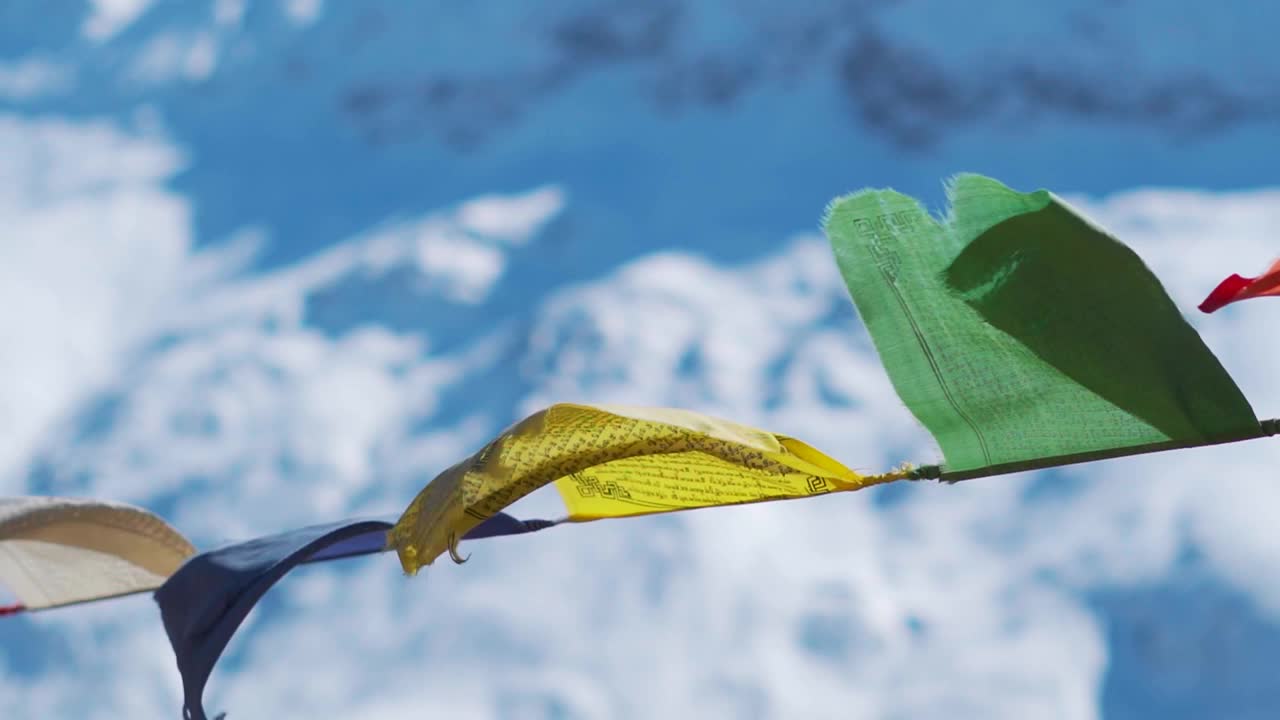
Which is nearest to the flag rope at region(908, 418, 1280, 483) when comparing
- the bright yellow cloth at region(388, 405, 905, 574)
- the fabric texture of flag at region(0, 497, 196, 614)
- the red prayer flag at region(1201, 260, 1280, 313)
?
the bright yellow cloth at region(388, 405, 905, 574)

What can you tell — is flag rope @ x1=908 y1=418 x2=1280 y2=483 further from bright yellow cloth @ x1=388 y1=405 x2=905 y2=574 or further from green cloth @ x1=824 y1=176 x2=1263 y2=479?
bright yellow cloth @ x1=388 y1=405 x2=905 y2=574

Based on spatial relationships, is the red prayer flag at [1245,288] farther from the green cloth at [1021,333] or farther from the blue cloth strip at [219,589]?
the blue cloth strip at [219,589]

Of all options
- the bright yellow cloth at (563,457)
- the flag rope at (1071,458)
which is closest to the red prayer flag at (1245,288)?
the flag rope at (1071,458)

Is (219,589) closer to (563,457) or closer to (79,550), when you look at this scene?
(563,457)

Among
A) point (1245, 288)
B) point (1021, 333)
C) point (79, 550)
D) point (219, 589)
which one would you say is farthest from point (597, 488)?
point (79, 550)

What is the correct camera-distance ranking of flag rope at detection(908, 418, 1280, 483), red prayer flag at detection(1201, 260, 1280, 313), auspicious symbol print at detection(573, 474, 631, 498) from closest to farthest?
flag rope at detection(908, 418, 1280, 483)
red prayer flag at detection(1201, 260, 1280, 313)
auspicious symbol print at detection(573, 474, 631, 498)

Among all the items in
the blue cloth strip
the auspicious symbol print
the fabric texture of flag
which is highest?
the fabric texture of flag
